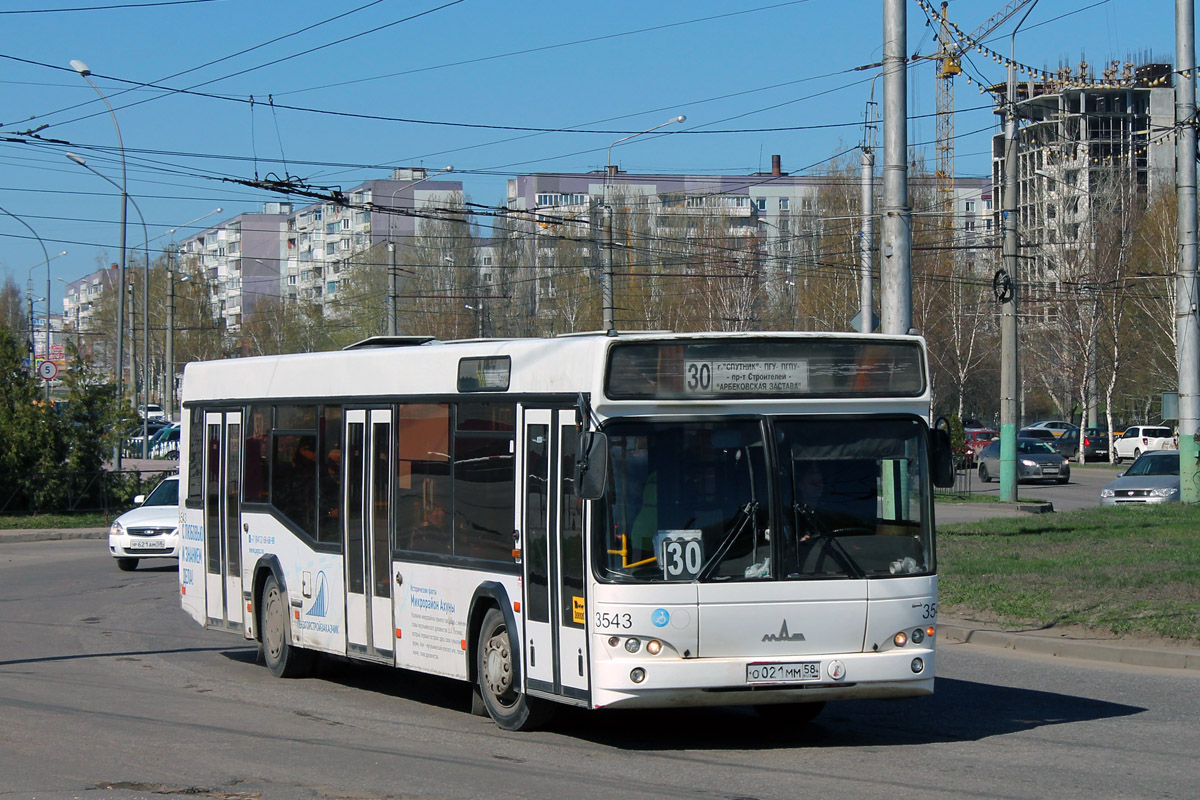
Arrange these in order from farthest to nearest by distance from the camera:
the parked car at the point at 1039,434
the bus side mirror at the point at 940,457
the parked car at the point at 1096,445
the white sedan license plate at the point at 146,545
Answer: the parked car at the point at 1096,445 < the parked car at the point at 1039,434 < the white sedan license plate at the point at 146,545 < the bus side mirror at the point at 940,457

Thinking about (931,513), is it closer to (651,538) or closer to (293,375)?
(651,538)

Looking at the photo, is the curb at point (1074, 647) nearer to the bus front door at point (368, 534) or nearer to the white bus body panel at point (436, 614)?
the white bus body panel at point (436, 614)

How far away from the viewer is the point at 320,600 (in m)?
11.3

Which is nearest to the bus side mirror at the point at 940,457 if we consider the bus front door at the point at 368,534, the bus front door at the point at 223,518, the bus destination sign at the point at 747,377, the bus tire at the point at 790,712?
the bus destination sign at the point at 747,377

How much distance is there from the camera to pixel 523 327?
88000 millimetres

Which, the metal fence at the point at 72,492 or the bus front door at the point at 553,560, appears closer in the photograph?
the bus front door at the point at 553,560

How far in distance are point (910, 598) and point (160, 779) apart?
435 centimetres

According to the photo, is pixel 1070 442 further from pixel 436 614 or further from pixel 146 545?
pixel 436 614

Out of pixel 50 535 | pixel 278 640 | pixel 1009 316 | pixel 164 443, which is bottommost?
pixel 50 535

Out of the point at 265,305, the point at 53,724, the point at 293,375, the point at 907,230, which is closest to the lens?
the point at 53,724

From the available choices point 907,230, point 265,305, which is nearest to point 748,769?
point 907,230

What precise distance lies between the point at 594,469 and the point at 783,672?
1.63 m

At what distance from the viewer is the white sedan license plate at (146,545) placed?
2250 cm

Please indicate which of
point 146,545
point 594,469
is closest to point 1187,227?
point 146,545
